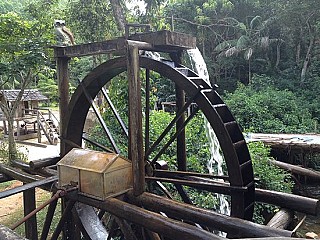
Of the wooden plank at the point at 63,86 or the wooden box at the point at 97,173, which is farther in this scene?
the wooden plank at the point at 63,86

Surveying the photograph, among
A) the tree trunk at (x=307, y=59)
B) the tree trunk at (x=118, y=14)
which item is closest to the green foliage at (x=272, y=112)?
the tree trunk at (x=307, y=59)

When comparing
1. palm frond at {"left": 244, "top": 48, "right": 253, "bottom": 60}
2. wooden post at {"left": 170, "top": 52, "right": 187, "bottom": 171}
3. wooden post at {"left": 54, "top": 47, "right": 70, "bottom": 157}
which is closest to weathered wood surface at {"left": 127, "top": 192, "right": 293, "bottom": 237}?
wooden post at {"left": 170, "top": 52, "right": 187, "bottom": 171}

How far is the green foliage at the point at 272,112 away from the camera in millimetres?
10820

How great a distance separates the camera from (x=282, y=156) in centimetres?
853

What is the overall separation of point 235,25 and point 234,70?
2274mm

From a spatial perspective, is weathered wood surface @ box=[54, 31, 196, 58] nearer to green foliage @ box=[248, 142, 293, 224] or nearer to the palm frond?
green foliage @ box=[248, 142, 293, 224]

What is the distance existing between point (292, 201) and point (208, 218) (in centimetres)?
88

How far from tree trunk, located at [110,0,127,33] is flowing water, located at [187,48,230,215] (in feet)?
7.61

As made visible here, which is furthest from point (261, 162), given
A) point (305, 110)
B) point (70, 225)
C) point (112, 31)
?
point (305, 110)

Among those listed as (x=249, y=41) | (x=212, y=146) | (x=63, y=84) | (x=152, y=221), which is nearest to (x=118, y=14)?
(x=212, y=146)

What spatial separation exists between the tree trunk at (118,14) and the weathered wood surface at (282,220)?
18.6ft

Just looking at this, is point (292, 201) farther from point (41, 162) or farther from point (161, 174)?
point (41, 162)

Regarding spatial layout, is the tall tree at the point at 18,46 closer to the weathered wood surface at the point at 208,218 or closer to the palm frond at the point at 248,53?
the weathered wood surface at the point at 208,218

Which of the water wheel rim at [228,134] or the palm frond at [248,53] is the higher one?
the palm frond at [248,53]
